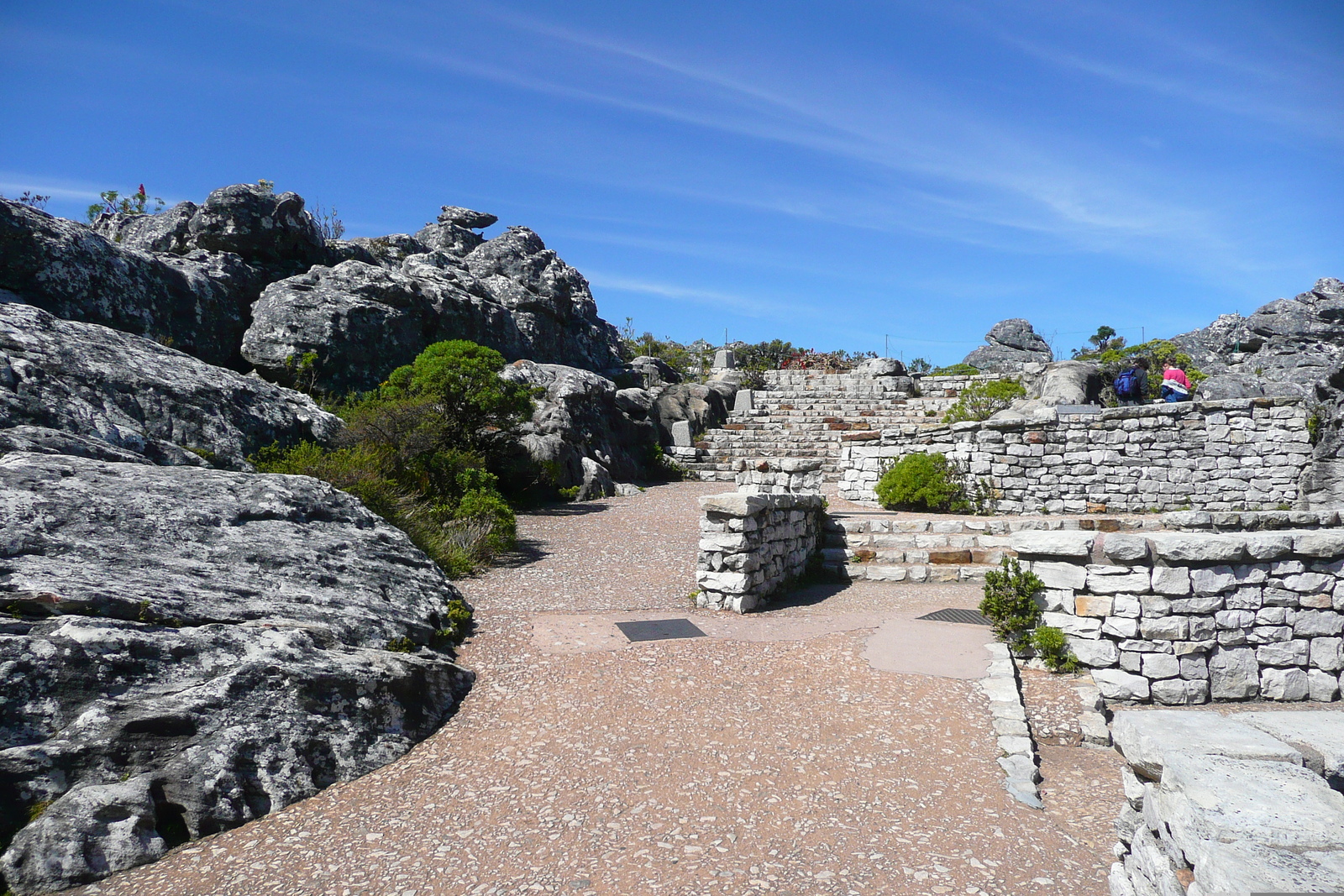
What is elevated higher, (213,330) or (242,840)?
(213,330)

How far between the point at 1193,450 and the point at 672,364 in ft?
67.0

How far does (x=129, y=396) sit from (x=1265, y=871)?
9.26m

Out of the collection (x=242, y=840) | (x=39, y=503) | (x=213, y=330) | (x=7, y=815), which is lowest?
(x=242, y=840)

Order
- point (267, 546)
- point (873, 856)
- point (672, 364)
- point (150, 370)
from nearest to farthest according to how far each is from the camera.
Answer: point (873, 856) → point (267, 546) → point (150, 370) → point (672, 364)

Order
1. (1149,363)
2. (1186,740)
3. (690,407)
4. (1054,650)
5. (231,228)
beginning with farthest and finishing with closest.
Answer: (1149,363) < (690,407) < (231,228) < (1054,650) < (1186,740)

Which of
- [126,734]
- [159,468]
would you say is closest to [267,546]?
[159,468]

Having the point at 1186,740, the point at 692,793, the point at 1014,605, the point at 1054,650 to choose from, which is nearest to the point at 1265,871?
the point at 1186,740

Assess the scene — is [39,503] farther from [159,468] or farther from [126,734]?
[126,734]

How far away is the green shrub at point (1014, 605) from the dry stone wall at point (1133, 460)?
24.0ft

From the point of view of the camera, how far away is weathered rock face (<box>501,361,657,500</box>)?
14359 mm

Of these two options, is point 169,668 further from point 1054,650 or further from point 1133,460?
point 1133,460

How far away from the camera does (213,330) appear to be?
1384 cm

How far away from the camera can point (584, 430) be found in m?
A: 16.0

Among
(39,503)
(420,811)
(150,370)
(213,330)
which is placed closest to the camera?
(420,811)
